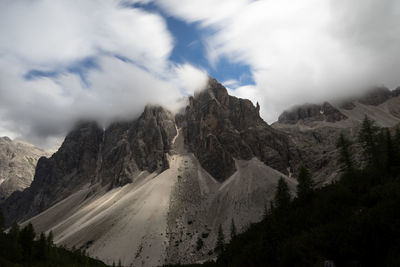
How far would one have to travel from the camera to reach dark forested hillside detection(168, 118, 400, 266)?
2475 centimetres

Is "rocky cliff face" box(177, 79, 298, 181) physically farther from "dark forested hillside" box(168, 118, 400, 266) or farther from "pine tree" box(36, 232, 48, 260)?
"dark forested hillside" box(168, 118, 400, 266)

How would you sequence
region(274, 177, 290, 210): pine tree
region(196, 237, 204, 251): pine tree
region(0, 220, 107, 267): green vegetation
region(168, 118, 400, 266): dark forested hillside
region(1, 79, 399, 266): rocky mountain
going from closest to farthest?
region(168, 118, 400, 266): dark forested hillside < region(274, 177, 290, 210): pine tree < region(0, 220, 107, 267): green vegetation < region(196, 237, 204, 251): pine tree < region(1, 79, 399, 266): rocky mountain

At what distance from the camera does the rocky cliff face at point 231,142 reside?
565ft

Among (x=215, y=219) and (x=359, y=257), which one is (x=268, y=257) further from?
(x=215, y=219)

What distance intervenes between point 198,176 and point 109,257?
66251mm

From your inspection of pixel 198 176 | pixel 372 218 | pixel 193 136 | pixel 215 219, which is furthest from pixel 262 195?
pixel 372 218

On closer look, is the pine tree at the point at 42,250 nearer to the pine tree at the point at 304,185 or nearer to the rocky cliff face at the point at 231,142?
the pine tree at the point at 304,185

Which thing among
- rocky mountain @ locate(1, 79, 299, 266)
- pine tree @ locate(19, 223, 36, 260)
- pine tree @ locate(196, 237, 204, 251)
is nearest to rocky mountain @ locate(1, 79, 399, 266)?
rocky mountain @ locate(1, 79, 299, 266)

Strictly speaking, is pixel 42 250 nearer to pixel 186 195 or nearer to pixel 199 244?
pixel 199 244

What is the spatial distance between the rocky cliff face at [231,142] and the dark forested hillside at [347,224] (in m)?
113

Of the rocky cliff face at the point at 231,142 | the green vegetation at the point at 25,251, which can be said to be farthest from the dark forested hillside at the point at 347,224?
the rocky cliff face at the point at 231,142

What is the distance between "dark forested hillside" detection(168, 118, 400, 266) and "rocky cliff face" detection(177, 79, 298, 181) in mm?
113328

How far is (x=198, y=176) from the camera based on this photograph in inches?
6501

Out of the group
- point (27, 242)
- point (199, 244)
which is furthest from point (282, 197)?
point (199, 244)
